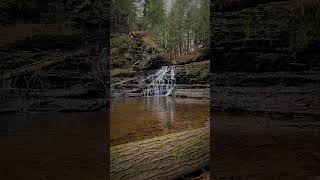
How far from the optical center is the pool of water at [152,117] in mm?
2959

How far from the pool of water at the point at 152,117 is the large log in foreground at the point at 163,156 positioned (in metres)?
0.05

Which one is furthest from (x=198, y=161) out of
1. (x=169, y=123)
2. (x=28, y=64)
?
(x=28, y=64)

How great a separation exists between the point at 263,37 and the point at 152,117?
3.45 feet

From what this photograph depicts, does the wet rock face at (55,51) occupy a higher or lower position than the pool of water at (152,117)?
higher

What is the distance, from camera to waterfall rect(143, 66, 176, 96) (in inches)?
120

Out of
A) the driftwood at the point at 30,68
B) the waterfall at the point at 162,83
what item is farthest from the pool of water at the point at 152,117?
the driftwood at the point at 30,68

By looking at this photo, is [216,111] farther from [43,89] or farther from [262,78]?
[43,89]

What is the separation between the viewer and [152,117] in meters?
3.01

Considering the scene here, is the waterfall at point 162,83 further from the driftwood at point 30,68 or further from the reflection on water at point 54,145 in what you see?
the driftwood at point 30,68

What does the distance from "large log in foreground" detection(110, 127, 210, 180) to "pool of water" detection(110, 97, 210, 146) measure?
54 millimetres

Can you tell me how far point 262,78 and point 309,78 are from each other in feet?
1.11

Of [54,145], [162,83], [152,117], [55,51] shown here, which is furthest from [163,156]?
[55,51]

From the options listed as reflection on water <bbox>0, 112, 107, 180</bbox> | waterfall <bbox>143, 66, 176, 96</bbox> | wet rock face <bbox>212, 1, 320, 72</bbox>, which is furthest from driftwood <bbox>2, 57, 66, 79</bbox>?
wet rock face <bbox>212, 1, 320, 72</bbox>

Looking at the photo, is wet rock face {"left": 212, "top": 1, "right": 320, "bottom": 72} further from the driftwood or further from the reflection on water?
the driftwood
